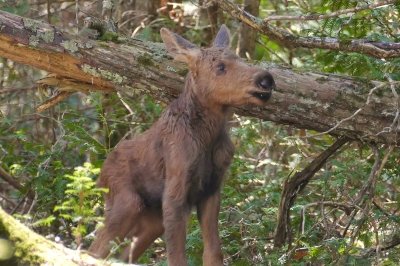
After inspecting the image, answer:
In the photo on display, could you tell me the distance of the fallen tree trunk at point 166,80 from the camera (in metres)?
8.42

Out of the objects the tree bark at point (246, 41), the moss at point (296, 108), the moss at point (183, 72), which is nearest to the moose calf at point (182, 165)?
the moss at point (183, 72)

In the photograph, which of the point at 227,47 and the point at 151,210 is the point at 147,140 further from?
the point at 227,47

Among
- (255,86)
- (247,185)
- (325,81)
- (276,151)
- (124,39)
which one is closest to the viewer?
(255,86)

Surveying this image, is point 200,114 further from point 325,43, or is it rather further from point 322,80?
point 325,43

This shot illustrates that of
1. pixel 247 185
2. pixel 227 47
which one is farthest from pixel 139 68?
pixel 247 185

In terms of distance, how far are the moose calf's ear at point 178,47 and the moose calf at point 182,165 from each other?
0.01 metres

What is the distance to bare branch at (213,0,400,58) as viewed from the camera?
8273 millimetres

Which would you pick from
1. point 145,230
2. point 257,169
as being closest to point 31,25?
A: point 145,230

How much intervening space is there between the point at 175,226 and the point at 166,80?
1.75 m

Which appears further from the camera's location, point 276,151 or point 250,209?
point 276,151

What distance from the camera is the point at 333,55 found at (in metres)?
9.81

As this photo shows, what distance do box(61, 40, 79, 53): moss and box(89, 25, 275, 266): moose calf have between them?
1169mm

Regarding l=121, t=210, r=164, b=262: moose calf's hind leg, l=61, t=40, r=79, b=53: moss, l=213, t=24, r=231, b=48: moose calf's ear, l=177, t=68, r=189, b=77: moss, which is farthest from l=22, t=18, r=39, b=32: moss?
l=121, t=210, r=164, b=262: moose calf's hind leg

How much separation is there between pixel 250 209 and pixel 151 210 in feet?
5.39
